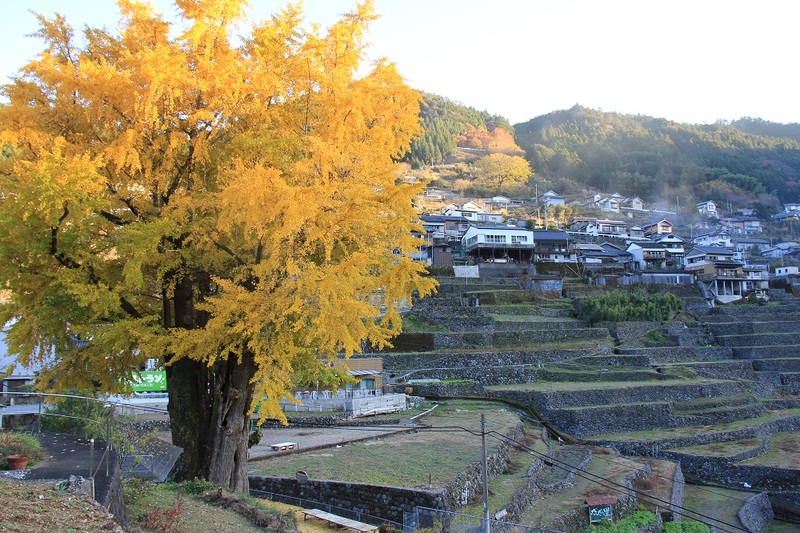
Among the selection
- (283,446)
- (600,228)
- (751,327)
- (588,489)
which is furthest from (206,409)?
(600,228)

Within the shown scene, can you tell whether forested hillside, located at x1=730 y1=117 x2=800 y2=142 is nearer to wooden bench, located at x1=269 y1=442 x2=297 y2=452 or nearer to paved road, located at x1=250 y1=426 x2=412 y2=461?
paved road, located at x1=250 y1=426 x2=412 y2=461

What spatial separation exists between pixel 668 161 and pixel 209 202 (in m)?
128

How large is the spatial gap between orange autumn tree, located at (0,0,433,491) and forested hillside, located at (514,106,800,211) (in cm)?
10334

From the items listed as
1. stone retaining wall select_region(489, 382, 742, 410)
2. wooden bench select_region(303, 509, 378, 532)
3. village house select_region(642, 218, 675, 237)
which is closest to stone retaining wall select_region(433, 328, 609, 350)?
stone retaining wall select_region(489, 382, 742, 410)

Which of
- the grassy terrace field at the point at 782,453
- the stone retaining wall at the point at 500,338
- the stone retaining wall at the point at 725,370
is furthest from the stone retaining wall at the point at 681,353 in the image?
the grassy terrace field at the point at 782,453

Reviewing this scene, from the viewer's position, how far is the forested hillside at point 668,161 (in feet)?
363

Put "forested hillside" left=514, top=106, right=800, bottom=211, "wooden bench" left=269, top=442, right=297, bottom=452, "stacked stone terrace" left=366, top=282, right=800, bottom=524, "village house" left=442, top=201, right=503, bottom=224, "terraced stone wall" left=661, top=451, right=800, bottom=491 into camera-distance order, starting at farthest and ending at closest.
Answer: "forested hillside" left=514, top=106, right=800, bottom=211 → "village house" left=442, top=201, right=503, bottom=224 → "stacked stone terrace" left=366, top=282, right=800, bottom=524 → "terraced stone wall" left=661, top=451, right=800, bottom=491 → "wooden bench" left=269, top=442, right=297, bottom=452

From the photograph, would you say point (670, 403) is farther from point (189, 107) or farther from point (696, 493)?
point (189, 107)

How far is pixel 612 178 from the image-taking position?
116 m

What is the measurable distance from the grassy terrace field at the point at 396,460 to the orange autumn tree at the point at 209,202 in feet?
16.2

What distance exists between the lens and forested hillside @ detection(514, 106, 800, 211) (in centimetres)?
11056

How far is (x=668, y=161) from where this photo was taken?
121 m

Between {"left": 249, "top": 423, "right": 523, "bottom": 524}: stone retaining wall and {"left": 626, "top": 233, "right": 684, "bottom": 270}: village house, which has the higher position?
{"left": 626, "top": 233, "right": 684, "bottom": 270}: village house

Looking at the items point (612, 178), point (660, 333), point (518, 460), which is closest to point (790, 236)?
point (612, 178)
